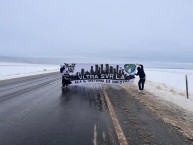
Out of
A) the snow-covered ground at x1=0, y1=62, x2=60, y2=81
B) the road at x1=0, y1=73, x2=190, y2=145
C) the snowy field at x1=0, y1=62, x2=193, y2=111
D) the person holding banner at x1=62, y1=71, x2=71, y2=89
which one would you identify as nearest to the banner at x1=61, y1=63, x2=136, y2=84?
the person holding banner at x1=62, y1=71, x2=71, y2=89

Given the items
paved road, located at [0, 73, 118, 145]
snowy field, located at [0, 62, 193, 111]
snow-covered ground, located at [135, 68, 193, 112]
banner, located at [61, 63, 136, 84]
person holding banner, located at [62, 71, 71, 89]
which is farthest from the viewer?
banner, located at [61, 63, 136, 84]

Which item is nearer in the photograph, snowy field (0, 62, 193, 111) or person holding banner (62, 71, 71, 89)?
snowy field (0, 62, 193, 111)

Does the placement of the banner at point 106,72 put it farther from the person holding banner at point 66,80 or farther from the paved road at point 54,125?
the paved road at point 54,125

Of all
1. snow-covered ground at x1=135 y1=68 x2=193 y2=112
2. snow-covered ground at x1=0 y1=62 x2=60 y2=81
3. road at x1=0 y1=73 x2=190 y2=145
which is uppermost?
snow-covered ground at x1=0 y1=62 x2=60 y2=81

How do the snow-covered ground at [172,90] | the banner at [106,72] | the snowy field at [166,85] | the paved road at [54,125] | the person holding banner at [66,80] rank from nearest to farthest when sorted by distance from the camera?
the paved road at [54,125], the snow-covered ground at [172,90], the snowy field at [166,85], the person holding banner at [66,80], the banner at [106,72]

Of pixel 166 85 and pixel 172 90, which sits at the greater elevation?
pixel 172 90

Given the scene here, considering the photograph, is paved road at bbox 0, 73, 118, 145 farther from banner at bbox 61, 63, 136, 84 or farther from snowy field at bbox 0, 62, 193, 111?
banner at bbox 61, 63, 136, 84

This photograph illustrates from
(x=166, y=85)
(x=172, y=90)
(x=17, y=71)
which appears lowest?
(x=166, y=85)

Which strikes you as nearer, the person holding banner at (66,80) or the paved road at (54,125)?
the paved road at (54,125)

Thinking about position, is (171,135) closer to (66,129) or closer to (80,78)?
(66,129)

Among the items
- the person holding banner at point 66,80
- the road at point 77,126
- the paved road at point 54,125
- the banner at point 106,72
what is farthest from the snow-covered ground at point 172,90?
the person holding banner at point 66,80

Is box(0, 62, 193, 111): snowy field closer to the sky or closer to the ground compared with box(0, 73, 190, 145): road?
closer to the ground

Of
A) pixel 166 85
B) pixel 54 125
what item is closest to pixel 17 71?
pixel 166 85

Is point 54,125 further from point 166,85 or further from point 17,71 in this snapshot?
point 17,71
